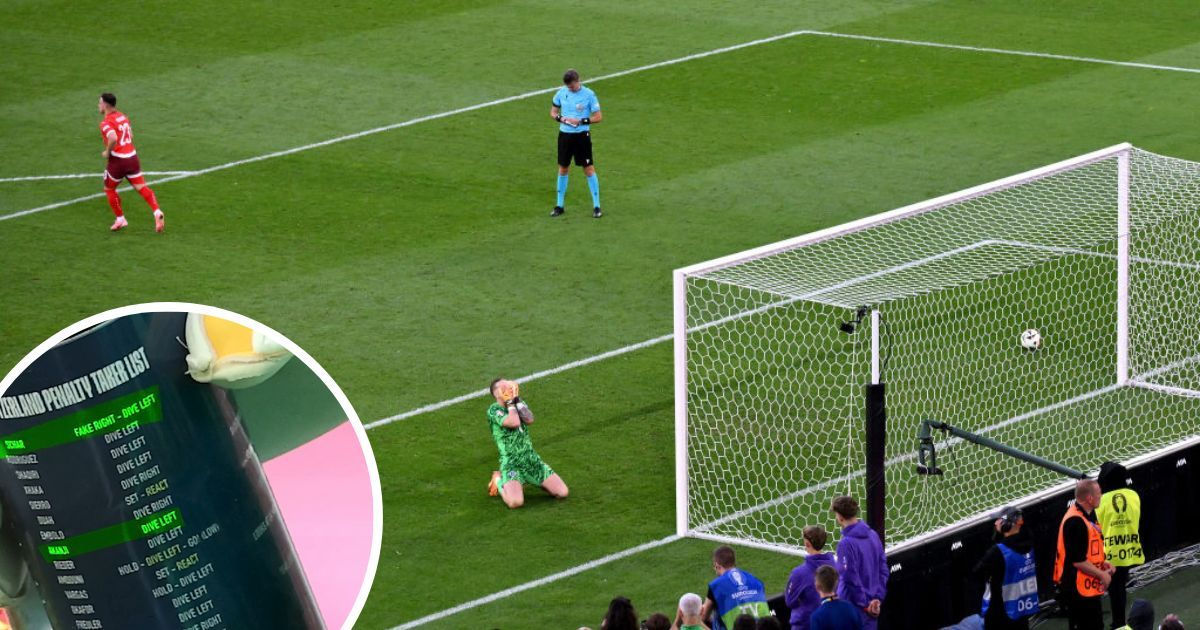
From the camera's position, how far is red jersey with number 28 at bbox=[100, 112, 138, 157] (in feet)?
56.7

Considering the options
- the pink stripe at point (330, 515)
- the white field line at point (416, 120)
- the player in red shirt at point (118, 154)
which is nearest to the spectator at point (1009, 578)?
the pink stripe at point (330, 515)

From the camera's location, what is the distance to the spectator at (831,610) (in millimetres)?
7773

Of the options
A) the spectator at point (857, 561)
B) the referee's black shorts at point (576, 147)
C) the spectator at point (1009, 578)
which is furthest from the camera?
the referee's black shorts at point (576, 147)

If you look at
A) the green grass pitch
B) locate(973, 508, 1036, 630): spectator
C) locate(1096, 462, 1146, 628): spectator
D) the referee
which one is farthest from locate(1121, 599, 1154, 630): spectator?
the referee

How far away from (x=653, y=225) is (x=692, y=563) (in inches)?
293

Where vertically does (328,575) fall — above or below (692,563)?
above

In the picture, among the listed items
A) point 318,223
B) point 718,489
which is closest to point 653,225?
point 318,223

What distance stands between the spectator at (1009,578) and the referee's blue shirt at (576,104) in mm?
9617

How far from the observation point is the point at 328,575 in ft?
6.48

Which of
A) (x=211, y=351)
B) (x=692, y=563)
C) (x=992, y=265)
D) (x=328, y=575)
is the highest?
(x=211, y=351)

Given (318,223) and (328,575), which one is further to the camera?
(318,223)

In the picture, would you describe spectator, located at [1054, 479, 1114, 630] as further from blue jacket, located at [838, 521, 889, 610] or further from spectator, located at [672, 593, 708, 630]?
spectator, located at [672, 593, 708, 630]

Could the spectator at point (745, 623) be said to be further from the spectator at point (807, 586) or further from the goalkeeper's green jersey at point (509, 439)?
the goalkeeper's green jersey at point (509, 439)

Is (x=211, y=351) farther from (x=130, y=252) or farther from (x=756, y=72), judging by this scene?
(x=756, y=72)
